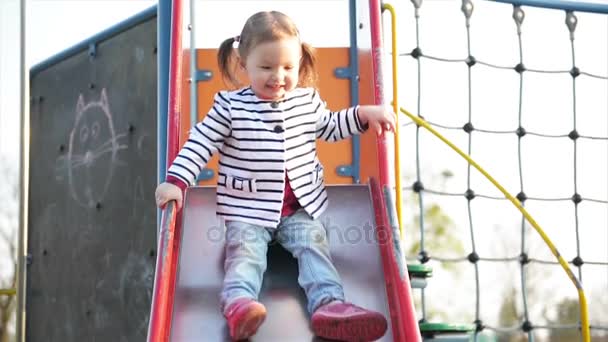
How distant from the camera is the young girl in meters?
1.96

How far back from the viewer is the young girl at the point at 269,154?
1957mm

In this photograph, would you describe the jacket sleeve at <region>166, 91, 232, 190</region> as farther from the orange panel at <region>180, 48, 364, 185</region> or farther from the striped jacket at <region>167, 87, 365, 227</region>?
the orange panel at <region>180, 48, 364, 185</region>

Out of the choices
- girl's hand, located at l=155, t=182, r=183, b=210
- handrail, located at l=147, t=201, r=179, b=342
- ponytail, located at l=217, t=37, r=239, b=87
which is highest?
ponytail, located at l=217, t=37, r=239, b=87

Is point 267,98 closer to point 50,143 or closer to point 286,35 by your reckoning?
point 286,35

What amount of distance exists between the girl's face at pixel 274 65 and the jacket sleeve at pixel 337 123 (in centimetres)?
14

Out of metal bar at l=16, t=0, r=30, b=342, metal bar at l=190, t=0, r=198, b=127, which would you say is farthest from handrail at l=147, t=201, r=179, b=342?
metal bar at l=16, t=0, r=30, b=342

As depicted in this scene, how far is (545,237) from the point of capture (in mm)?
3006

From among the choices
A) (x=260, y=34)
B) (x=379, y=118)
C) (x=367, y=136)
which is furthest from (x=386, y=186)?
(x=260, y=34)

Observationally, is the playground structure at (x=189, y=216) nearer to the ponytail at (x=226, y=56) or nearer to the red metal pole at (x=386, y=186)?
the red metal pole at (x=386, y=186)

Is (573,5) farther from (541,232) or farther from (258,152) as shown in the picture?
(258,152)

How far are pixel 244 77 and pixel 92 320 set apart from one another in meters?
1.70

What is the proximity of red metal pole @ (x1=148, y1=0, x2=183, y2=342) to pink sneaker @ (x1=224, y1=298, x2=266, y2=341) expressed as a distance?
5.8 inches

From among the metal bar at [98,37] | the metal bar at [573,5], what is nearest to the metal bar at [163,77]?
the metal bar at [98,37]

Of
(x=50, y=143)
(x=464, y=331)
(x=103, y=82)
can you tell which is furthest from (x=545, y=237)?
(x=50, y=143)
